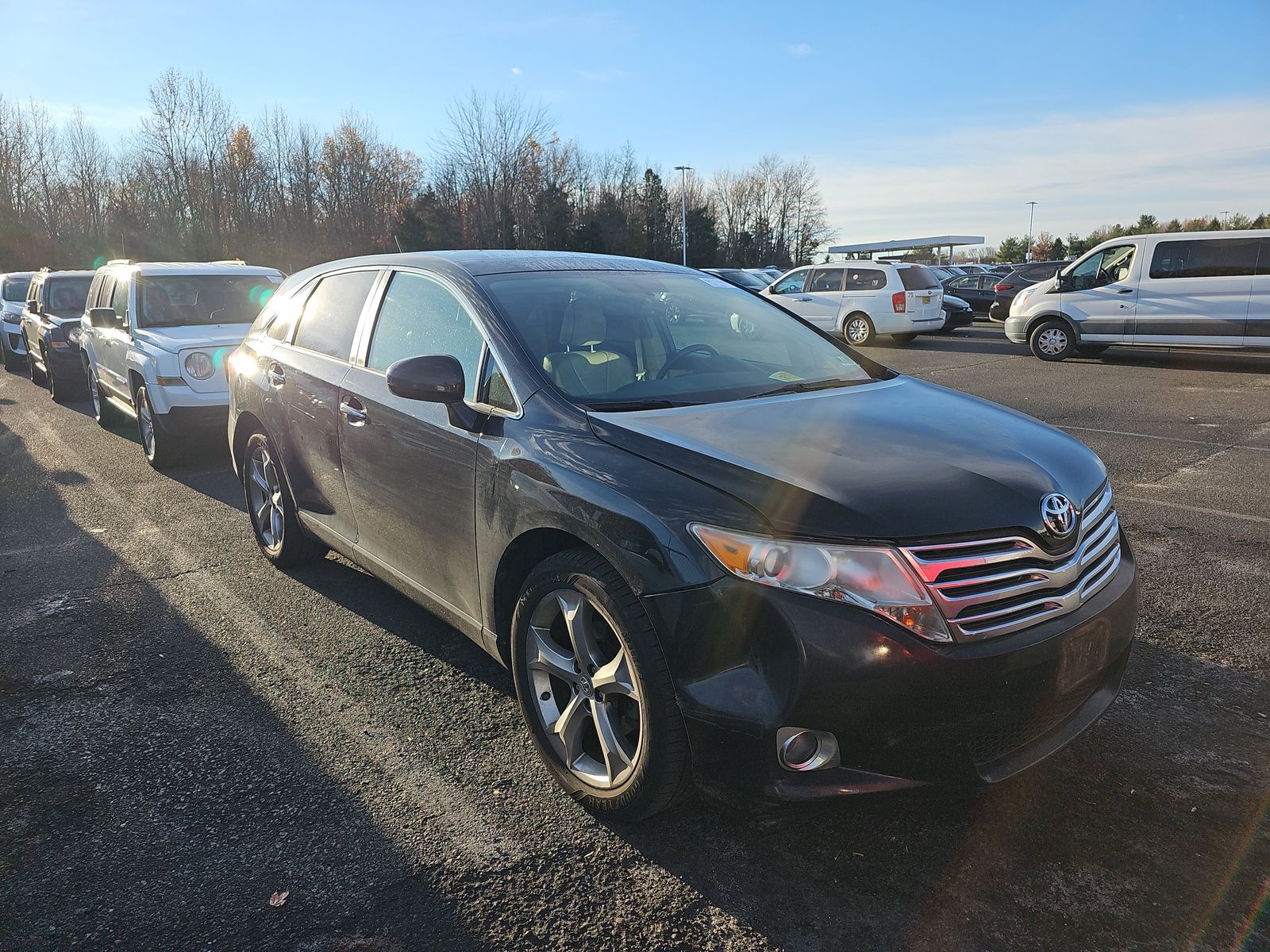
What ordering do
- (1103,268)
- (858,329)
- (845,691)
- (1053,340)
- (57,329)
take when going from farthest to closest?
(858,329) → (1053,340) → (1103,268) → (57,329) → (845,691)

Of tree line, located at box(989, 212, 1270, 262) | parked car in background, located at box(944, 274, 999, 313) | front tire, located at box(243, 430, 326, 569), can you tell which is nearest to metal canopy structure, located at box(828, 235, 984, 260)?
tree line, located at box(989, 212, 1270, 262)

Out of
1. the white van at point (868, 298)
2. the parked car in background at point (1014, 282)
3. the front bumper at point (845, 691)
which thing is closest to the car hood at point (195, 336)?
the front bumper at point (845, 691)

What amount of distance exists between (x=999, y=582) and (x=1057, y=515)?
0.31m

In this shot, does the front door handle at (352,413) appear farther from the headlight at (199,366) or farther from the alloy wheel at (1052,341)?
the alloy wheel at (1052,341)

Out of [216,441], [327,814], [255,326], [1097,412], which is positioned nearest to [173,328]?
[216,441]

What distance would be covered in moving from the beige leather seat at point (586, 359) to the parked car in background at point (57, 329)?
10.3 metres

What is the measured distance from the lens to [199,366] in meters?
7.34

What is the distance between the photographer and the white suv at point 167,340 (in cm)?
729

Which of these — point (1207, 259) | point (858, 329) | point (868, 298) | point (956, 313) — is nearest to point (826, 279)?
point (868, 298)

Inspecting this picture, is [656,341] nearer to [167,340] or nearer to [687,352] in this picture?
[687,352]

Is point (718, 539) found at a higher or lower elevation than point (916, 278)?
lower

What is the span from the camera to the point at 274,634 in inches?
157

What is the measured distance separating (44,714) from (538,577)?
217 cm

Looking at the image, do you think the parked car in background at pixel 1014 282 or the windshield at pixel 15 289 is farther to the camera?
the parked car in background at pixel 1014 282
